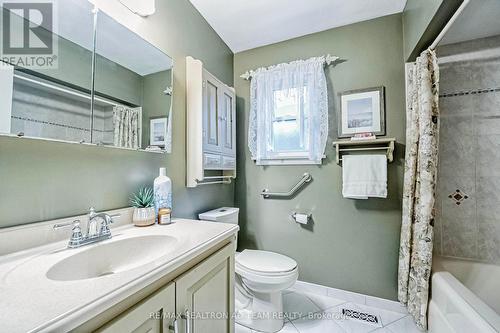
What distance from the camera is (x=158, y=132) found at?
126 cm

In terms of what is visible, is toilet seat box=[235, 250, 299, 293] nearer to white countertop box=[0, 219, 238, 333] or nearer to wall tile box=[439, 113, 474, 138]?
white countertop box=[0, 219, 238, 333]

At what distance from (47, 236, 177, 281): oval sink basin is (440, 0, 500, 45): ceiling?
216cm

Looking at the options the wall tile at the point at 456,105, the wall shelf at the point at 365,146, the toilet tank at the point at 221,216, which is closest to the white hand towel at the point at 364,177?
the wall shelf at the point at 365,146

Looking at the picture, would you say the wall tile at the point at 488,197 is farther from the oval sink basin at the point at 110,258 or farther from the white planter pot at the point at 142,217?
the white planter pot at the point at 142,217

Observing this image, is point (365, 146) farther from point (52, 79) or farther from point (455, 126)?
point (52, 79)

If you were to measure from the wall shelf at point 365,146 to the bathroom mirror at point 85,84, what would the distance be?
4.47 ft

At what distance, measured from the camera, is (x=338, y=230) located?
5.96 ft

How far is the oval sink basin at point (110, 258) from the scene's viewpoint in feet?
2.22

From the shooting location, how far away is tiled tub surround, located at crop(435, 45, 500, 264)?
1.59 meters

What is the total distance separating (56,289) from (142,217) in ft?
1.90

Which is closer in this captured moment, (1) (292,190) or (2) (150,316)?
(2) (150,316)

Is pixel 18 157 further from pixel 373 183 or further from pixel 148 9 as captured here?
pixel 373 183

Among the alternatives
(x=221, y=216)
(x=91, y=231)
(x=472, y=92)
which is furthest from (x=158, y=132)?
(x=472, y=92)

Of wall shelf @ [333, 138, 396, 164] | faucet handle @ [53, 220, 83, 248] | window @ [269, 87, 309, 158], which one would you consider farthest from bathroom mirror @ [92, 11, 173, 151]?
wall shelf @ [333, 138, 396, 164]
